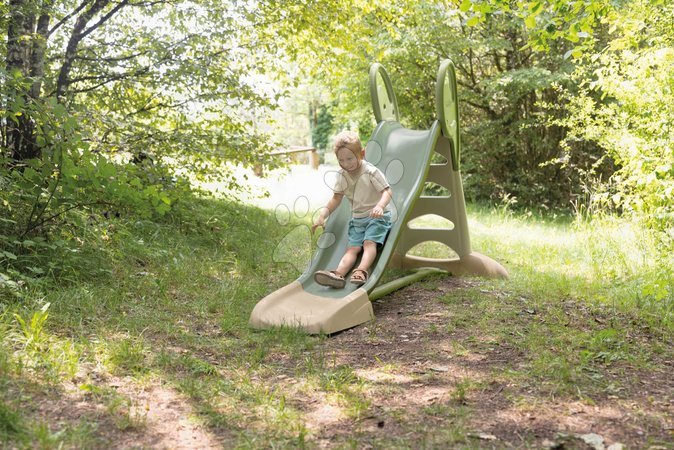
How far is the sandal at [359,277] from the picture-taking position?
4.16 metres

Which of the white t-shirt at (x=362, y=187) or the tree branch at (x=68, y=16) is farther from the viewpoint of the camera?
the tree branch at (x=68, y=16)

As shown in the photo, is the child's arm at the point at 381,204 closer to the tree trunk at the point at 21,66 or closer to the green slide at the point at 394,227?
the green slide at the point at 394,227

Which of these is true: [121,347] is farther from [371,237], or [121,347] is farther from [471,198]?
[471,198]

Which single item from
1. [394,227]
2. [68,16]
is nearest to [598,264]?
[394,227]

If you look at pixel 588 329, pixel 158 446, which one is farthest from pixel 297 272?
pixel 158 446

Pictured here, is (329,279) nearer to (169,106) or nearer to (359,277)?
(359,277)

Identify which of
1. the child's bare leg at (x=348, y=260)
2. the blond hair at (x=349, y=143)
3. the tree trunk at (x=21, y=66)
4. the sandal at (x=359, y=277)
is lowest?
the sandal at (x=359, y=277)

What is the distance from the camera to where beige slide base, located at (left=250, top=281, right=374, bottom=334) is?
145 inches

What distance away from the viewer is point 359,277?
4184 mm

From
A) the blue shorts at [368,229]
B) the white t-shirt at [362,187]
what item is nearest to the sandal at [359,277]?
the blue shorts at [368,229]

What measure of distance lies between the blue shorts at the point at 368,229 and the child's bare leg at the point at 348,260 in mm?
53

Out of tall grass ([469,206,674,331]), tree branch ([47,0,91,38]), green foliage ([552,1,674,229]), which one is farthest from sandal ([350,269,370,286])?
tree branch ([47,0,91,38])

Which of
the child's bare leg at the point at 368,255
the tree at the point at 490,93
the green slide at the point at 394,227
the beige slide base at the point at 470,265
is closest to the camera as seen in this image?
the green slide at the point at 394,227

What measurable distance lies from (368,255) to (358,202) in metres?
0.49
